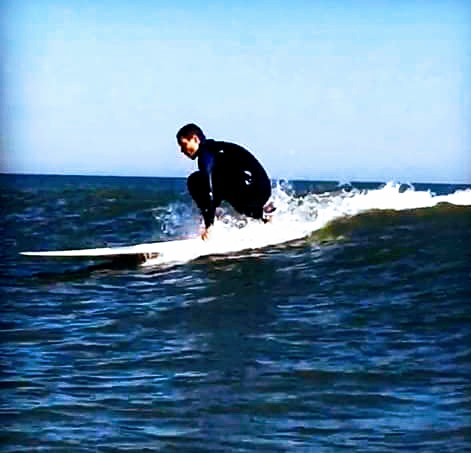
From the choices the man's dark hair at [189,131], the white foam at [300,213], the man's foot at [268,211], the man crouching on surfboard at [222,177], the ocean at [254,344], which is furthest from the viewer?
the man's foot at [268,211]

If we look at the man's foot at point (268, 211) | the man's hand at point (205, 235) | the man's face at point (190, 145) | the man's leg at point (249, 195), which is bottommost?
the man's hand at point (205, 235)

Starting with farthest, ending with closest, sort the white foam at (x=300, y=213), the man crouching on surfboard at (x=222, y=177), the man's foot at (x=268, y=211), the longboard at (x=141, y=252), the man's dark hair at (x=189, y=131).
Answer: the man's foot at (x=268, y=211) < the white foam at (x=300, y=213) < the longboard at (x=141, y=252) < the man crouching on surfboard at (x=222, y=177) < the man's dark hair at (x=189, y=131)

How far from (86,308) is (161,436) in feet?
6.25

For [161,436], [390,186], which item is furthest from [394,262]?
[390,186]

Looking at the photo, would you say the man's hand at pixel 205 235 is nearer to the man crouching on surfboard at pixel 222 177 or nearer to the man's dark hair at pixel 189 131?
the man crouching on surfboard at pixel 222 177

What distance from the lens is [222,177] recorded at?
17.9ft

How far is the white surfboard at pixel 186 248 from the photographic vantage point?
5.55 metres

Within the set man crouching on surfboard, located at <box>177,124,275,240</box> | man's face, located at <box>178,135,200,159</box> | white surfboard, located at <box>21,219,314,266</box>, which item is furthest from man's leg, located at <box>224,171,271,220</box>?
man's face, located at <box>178,135,200,159</box>

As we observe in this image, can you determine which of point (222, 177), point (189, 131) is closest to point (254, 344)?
point (189, 131)

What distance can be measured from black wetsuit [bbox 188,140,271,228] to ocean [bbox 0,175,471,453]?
29 centimetres

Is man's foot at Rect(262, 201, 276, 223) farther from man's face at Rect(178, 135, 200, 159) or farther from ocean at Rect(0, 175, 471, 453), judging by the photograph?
man's face at Rect(178, 135, 200, 159)

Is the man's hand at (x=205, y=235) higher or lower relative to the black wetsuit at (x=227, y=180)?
lower

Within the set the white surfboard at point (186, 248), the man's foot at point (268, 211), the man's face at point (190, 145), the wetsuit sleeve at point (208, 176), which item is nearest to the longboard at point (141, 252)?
the white surfboard at point (186, 248)

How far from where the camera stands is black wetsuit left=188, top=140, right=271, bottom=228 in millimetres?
5289
